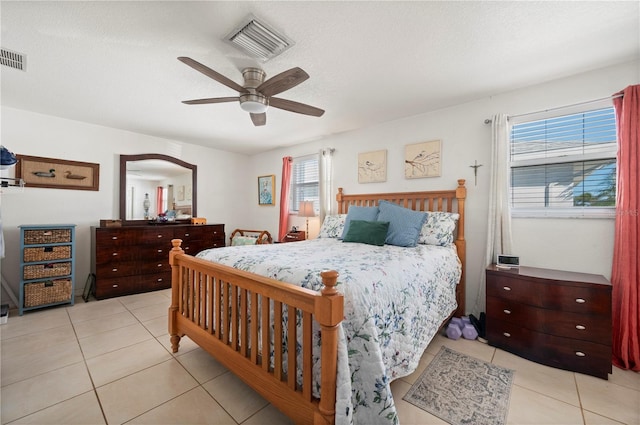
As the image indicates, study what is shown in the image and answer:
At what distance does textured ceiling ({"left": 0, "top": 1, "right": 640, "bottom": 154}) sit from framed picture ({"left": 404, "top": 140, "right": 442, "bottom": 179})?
449 millimetres

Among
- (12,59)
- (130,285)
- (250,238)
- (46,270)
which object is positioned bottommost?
(130,285)

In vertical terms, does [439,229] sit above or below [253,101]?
below

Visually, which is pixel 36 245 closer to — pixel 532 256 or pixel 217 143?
pixel 217 143

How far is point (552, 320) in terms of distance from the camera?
1.96 meters

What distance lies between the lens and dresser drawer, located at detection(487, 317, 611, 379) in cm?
181

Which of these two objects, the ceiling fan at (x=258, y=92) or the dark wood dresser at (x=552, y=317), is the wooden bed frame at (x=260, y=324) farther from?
the dark wood dresser at (x=552, y=317)

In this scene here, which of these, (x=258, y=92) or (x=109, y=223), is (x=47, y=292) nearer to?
(x=109, y=223)

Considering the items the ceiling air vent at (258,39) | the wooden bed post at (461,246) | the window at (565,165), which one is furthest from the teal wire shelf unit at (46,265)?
the window at (565,165)

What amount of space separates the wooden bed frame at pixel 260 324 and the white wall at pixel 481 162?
7.57ft

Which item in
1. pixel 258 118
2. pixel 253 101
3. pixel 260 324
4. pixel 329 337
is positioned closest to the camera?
pixel 329 337

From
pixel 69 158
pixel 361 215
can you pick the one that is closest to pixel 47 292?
pixel 69 158

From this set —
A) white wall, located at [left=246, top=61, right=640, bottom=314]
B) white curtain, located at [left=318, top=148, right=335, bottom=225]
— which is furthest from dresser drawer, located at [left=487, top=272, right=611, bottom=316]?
white curtain, located at [left=318, top=148, right=335, bottom=225]

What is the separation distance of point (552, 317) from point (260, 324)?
2.15 m

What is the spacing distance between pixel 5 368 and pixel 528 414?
3459 millimetres
